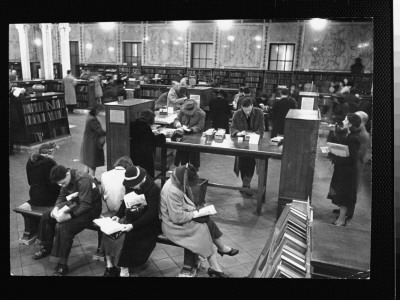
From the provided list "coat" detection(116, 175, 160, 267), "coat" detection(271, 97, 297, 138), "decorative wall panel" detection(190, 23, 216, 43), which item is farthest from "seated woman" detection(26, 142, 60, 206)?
"decorative wall panel" detection(190, 23, 216, 43)

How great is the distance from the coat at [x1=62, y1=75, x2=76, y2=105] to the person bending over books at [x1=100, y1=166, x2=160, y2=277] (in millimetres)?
8473

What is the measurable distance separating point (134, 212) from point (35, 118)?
562cm

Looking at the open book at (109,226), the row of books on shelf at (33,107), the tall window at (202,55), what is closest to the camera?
the open book at (109,226)

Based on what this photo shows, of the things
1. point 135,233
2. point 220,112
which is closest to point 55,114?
point 220,112

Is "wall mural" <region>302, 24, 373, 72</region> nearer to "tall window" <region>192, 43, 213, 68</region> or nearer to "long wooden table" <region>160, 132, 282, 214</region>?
"tall window" <region>192, 43, 213, 68</region>

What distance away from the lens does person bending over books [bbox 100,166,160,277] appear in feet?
11.4

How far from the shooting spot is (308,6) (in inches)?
116

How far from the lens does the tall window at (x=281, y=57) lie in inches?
549

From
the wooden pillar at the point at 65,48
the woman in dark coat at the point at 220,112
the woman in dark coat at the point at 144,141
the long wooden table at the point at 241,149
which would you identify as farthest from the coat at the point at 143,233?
the wooden pillar at the point at 65,48

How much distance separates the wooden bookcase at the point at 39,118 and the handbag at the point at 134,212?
202 inches

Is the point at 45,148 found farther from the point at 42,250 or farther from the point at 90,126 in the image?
the point at 90,126

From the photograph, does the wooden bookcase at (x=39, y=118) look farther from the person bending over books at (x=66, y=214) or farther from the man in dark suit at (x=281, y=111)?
the man in dark suit at (x=281, y=111)

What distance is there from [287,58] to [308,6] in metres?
11.9
